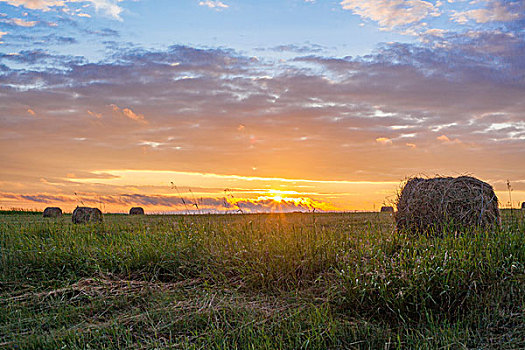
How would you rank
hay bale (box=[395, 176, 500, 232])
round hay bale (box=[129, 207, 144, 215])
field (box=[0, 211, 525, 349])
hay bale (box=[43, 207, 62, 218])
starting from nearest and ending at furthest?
field (box=[0, 211, 525, 349]) → hay bale (box=[395, 176, 500, 232]) → hay bale (box=[43, 207, 62, 218]) → round hay bale (box=[129, 207, 144, 215])

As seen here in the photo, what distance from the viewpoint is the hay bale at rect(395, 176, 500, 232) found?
8.38 metres

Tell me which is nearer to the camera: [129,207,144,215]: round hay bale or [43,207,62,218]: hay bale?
[43,207,62,218]: hay bale

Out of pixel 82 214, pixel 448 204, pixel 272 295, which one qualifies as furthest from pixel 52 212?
pixel 272 295

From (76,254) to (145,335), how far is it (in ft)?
10.5

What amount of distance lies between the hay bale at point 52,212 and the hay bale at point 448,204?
1884 centimetres

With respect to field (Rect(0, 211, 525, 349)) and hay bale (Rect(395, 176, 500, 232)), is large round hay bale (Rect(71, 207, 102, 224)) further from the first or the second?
hay bale (Rect(395, 176, 500, 232))

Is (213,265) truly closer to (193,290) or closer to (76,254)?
(193,290)

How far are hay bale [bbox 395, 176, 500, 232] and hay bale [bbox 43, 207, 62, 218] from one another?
1884 centimetres

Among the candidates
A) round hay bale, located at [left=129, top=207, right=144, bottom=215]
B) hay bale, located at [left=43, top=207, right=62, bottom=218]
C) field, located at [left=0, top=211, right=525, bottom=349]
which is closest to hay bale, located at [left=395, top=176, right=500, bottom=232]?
field, located at [left=0, top=211, right=525, bottom=349]

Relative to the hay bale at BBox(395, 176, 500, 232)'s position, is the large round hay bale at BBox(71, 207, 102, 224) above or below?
below

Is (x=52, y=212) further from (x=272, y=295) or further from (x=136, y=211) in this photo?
(x=272, y=295)

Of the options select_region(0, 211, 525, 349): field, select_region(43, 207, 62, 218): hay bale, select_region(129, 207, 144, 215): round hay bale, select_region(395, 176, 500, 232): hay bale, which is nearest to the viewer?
select_region(0, 211, 525, 349): field

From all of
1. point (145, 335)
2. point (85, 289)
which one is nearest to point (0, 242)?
point (85, 289)

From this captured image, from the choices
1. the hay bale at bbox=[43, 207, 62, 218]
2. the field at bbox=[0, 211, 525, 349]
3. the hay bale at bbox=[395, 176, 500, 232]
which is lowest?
the field at bbox=[0, 211, 525, 349]
